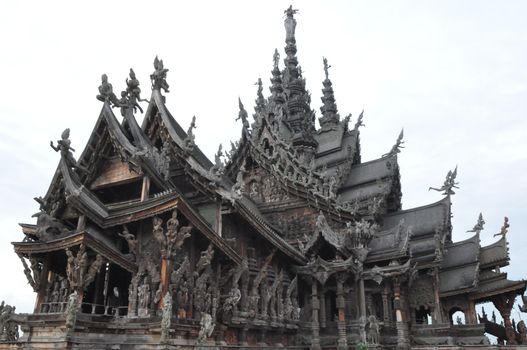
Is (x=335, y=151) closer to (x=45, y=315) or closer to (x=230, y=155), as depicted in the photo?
(x=230, y=155)

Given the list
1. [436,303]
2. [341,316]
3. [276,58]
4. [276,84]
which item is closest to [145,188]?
[341,316]

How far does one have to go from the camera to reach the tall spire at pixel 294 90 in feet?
86.6

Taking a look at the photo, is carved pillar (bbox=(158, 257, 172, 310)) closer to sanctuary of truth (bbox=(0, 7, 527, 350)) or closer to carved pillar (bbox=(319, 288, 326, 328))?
sanctuary of truth (bbox=(0, 7, 527, 350))

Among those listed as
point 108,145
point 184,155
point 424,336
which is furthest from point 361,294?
point 108,145

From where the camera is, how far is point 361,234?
51.0 ft

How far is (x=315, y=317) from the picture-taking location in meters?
15.2

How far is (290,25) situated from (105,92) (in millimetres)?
22005

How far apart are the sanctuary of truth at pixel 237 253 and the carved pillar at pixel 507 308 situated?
0.04 meters

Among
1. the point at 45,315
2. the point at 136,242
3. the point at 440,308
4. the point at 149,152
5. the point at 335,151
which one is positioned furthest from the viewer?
the point at 335,151

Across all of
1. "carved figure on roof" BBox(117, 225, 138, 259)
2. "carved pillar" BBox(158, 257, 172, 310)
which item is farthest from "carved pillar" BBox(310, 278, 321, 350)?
"carved figure on roof" BBox(117, 225, 138, 259)

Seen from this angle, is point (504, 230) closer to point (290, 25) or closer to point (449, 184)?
point (449, 184)

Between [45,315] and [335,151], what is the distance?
17148 mm

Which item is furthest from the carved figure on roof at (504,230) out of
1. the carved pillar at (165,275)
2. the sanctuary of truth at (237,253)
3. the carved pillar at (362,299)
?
the carved pillar at (165,275)

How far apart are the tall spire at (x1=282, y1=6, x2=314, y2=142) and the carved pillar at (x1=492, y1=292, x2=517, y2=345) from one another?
11.6 m
